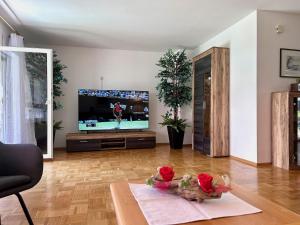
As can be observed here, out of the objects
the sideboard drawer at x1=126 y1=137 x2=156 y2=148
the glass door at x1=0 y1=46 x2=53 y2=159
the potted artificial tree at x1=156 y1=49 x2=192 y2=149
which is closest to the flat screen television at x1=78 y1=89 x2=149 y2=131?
the sideboard drawer at x1=126 y1=137 x2=156 y2=148

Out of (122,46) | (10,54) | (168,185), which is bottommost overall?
(168,185)

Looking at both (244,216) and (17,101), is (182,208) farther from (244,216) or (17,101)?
(17,101)

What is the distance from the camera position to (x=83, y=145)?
4.92m

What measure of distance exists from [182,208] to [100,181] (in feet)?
6.35

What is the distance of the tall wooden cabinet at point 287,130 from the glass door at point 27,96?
3.61m

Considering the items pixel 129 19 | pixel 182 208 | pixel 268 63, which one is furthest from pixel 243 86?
pixel 182 208

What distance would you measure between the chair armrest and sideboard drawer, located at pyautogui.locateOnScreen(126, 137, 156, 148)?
342 centimetres

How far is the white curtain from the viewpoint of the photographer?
394cm

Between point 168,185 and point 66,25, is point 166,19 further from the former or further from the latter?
point 168,185

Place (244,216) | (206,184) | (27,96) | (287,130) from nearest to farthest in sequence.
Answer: (244,216), (206,184), (287,130), (27,96)

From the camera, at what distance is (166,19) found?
3.85 meters

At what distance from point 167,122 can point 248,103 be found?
1853 mm

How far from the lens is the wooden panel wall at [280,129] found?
11.1ft

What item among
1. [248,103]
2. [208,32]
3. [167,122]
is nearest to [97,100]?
[167,122]
